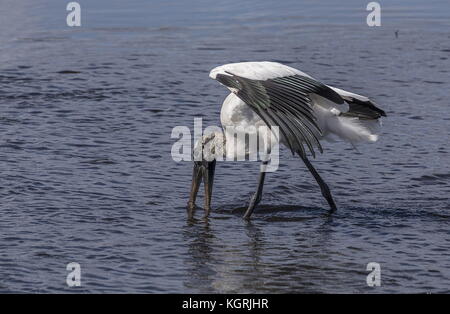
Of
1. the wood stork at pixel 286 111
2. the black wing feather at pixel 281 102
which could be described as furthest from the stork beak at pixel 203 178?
the black wing feather at pixel 281 102

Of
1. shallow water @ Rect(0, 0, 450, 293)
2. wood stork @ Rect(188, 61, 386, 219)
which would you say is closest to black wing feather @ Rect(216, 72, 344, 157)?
wood stork @ Rect(188, 61, 386, 219)

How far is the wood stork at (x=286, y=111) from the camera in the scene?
755cm

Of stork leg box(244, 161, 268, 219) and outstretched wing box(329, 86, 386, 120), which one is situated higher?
outstretched wing box(329, 86, 386, 120)

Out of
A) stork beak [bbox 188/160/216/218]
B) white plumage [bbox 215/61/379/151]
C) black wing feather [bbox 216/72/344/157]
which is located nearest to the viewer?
black wing feather [bbox 216/72/344/157]

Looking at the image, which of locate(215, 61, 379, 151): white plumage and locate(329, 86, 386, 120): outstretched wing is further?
locate(329, 86, 386, 120): outstretched wing

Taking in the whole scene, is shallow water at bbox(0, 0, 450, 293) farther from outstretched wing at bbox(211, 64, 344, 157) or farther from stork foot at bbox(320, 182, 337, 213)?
outstretched wing at bbox(211, 64, 344, 157)

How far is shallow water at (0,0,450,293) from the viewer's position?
7379mm

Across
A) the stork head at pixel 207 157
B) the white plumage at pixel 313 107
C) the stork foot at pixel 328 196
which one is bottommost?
the stork foot at pixel 328 196

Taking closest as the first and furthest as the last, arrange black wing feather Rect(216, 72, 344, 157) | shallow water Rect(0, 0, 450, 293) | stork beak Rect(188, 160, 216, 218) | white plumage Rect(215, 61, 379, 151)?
shallow water Rect(0, 0, 450, 293)
black wing feather Rect(216, 72, 344, 157)
white plumage Rect(215, 61, 379, 151)
stork beak Rect(188, 160, 216, 218)

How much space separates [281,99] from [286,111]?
112 mm

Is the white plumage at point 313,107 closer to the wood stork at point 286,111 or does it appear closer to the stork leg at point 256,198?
the wood stork at point 286,111

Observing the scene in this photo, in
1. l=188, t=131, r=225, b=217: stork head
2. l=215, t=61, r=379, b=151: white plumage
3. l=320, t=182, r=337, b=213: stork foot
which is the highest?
l=215, t=61, r=379, b=151: white plumage

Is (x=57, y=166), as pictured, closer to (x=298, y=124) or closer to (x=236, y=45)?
(x=298, y=124)

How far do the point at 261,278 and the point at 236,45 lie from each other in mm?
7871
